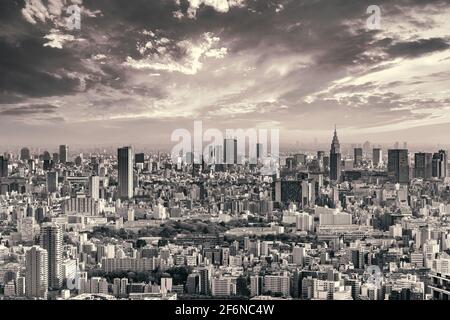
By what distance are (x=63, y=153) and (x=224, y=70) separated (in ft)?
2.84

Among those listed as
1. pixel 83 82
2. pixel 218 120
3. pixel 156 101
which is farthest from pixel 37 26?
pixel 218 120

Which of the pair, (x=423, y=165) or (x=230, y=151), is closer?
(x=230, y=151)

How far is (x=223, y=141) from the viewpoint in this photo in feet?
9.03

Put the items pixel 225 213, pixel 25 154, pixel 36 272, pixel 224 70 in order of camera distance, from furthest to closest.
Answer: pixel 225 213 < pixel 25 154 < pixel 224 70 < pixel 36 272

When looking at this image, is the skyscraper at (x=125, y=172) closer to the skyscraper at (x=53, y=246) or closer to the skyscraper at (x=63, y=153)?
the skyscraper at (x=63, y=153)

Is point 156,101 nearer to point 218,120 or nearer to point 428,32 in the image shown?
point 218,120

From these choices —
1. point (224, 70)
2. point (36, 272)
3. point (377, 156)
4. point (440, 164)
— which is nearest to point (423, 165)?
point (440, 164)

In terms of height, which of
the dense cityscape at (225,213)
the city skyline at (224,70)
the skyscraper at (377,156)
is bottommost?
the dense cityscape at (225,213)

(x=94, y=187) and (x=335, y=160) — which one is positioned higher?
(x=335, y=160)

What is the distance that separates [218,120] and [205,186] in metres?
0.35

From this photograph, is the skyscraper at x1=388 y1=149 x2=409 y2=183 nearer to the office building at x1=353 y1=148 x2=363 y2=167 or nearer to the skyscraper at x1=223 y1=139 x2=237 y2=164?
the office building at x1=353 y1=148 x2=363 y2=167

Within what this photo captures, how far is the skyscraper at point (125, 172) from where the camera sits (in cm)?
286

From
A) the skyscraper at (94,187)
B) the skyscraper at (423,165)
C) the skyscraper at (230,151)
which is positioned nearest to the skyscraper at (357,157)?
the skyscraper at (423,165)

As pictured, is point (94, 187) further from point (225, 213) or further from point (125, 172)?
point (225, 213)
